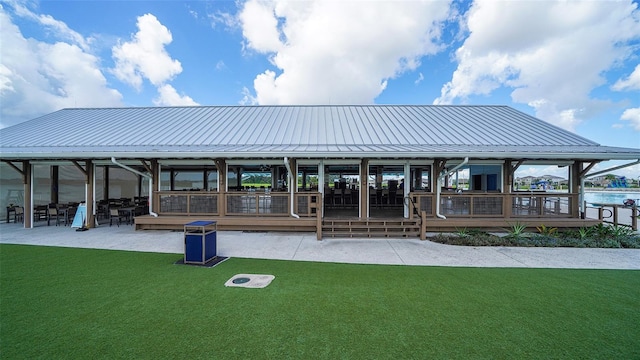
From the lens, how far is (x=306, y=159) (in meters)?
10.5

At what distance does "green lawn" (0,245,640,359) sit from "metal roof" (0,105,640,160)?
460cm

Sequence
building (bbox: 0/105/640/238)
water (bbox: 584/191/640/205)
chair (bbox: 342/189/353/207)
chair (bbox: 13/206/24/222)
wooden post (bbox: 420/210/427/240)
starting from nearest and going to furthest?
1. wooden post (bbox: 420/210/427/240)
2. building (bbox: 0/105/640/238)
3. chair (bbox: 13/206/24/222)
4. chair (bbox: 342/189/353/207)
5. water (bbox: 584/191/640/205)

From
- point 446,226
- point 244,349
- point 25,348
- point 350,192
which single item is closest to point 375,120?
point 350,192

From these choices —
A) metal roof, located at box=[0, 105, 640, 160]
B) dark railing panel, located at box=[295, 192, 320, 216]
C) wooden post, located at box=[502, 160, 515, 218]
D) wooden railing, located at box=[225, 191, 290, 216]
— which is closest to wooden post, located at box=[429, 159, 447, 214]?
metal roof, located at box=[0, 105, 640, 160]

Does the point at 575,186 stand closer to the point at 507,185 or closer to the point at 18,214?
the point at 507,185

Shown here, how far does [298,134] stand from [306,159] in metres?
1.88

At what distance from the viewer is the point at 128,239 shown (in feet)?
27.5

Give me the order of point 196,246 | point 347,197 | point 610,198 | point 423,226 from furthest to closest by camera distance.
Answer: point 610,198 < point 347,197 < point 423,226 < point 196,246

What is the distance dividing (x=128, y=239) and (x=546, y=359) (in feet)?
33.3

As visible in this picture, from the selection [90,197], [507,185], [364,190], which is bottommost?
[90,197]

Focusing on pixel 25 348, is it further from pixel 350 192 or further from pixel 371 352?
pixel 350 192

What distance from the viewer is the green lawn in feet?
9.55

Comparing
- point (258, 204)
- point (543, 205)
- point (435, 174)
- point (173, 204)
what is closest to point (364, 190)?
point (435, 174)

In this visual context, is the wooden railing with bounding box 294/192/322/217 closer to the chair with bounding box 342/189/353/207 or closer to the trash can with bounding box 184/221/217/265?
the chair with bounding box 342/189/353/207
